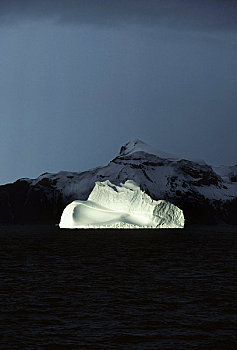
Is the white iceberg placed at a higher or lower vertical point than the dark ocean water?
higher

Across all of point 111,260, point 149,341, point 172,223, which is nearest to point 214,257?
point 111,260

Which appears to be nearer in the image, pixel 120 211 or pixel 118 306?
pixel 118 306

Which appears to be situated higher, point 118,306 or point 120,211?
A: point 120,211

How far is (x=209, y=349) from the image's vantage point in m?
15.6

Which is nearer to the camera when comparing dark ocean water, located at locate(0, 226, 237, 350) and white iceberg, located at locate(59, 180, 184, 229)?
dark ocean water, located at locate(0, 226, 237, 350)

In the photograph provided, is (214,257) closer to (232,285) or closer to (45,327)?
(232,285)

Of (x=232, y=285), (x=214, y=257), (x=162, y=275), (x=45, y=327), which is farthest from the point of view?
(x=214, y=257)

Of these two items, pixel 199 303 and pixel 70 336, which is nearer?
pixel 70 336

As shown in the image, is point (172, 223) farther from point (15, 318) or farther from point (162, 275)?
point (15, 318)

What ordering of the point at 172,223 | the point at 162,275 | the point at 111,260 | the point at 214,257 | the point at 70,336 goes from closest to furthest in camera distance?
the point at 70,336 → the point at 162,275 → the point at 111,260 → the point at 214,257 → the point at 172,223

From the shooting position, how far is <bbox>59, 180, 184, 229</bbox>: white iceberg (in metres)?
90.4

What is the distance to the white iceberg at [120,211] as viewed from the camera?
9038 cm

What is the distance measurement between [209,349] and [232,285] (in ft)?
38.2

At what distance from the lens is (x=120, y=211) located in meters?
92.5
